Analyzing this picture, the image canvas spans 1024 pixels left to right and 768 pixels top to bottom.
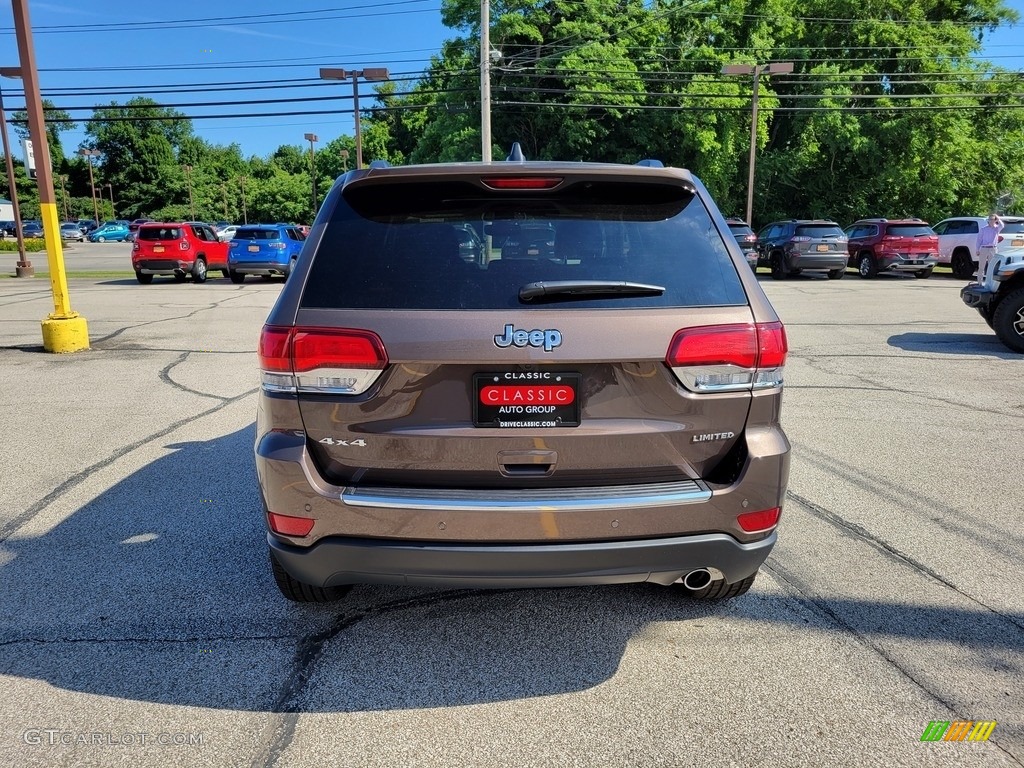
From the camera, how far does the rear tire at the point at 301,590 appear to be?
9.96ft

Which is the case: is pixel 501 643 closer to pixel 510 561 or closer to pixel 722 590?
pixel 510 561

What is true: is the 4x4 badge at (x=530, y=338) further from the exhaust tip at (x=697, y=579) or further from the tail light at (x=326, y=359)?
the exhaust tip at (x=697, y=579)

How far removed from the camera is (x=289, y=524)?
265 cm

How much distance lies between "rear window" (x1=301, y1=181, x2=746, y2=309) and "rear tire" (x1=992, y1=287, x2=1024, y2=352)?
28.7 feet

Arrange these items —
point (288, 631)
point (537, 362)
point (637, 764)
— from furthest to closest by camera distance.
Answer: point (288, 631) → point (537, 362) → point (637, 764)

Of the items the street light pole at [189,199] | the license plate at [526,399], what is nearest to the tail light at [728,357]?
the license plate at [526,399]

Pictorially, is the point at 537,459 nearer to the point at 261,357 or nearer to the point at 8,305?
the point at 261,357

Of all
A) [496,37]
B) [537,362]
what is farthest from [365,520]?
[496,37]

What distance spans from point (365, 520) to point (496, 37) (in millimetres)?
39989

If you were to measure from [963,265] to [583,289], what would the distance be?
24769 mm

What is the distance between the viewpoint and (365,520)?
8.41ft

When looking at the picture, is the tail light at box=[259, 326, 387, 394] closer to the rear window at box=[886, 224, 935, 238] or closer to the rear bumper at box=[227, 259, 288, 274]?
the rear bumper at box=[227, 259, 288, 274]

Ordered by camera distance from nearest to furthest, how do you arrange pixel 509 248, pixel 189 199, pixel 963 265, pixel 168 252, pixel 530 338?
pixel 530 338 → pixel 509 248 → pixel 168 252 → pixel 963 265 → pixel 189 199

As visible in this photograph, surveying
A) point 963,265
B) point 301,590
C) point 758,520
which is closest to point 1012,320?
point 758,520
